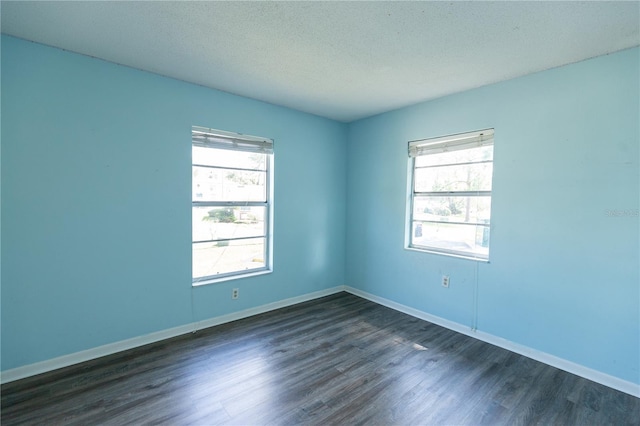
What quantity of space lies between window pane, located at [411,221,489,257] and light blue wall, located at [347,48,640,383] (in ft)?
0.47

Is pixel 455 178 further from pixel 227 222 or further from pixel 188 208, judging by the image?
pixel 188 208

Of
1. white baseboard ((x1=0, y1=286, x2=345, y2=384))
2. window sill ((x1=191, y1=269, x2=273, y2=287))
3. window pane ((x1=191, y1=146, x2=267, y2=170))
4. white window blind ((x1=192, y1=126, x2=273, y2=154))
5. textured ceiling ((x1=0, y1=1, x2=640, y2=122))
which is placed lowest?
white baseboard ((x1=0, y1=286, x2=345, y2=384))

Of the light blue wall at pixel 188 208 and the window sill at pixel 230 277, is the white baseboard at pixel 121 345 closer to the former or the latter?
the light blue wall at pixel 188 208

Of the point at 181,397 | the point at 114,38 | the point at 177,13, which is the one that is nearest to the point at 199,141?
the point at 114,38

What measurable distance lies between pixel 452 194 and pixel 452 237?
481 mm

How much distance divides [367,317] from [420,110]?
2.50 m

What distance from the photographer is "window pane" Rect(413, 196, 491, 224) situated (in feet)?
9.70

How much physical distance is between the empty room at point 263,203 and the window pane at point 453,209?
2 cm

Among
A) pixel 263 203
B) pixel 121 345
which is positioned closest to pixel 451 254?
pixel 263 203

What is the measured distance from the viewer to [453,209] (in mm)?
3188

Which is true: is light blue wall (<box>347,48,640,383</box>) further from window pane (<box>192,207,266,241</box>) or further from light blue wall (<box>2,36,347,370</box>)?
light blue wall (<box>2,36,347,370</box>)

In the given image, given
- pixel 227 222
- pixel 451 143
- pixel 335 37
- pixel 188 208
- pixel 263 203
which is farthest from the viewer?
pixel 263 203

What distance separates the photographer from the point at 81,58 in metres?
2.31

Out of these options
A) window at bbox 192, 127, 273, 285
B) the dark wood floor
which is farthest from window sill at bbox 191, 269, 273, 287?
the dark wood floor
